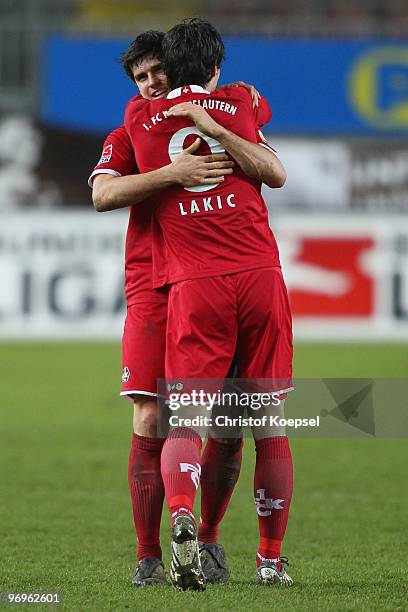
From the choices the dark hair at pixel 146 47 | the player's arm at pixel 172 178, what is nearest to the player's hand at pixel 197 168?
the player's arm at pixel 172 178

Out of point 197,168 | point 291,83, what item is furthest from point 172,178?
point 291,83

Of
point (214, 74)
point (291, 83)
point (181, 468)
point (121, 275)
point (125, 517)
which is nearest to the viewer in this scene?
point (181, 468)

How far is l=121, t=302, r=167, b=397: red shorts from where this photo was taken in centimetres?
456

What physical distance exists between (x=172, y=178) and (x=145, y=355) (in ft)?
2.15

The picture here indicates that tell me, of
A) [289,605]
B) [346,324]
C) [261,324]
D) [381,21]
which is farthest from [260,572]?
[381,21]

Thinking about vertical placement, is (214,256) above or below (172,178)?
below

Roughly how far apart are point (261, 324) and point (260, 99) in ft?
2.63

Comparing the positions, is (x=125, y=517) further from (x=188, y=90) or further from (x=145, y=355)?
(x=188, y=90)

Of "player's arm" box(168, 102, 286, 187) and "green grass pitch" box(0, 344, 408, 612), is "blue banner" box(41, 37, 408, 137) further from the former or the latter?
→ "player's arm" box(168, 102, 286, 187)

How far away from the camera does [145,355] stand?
4.57m

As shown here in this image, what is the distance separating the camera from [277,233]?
47.0ft

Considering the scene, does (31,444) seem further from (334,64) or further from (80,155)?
(334,64)

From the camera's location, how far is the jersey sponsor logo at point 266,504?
442cm

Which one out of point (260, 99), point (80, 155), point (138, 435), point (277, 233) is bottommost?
point (138, 435)
